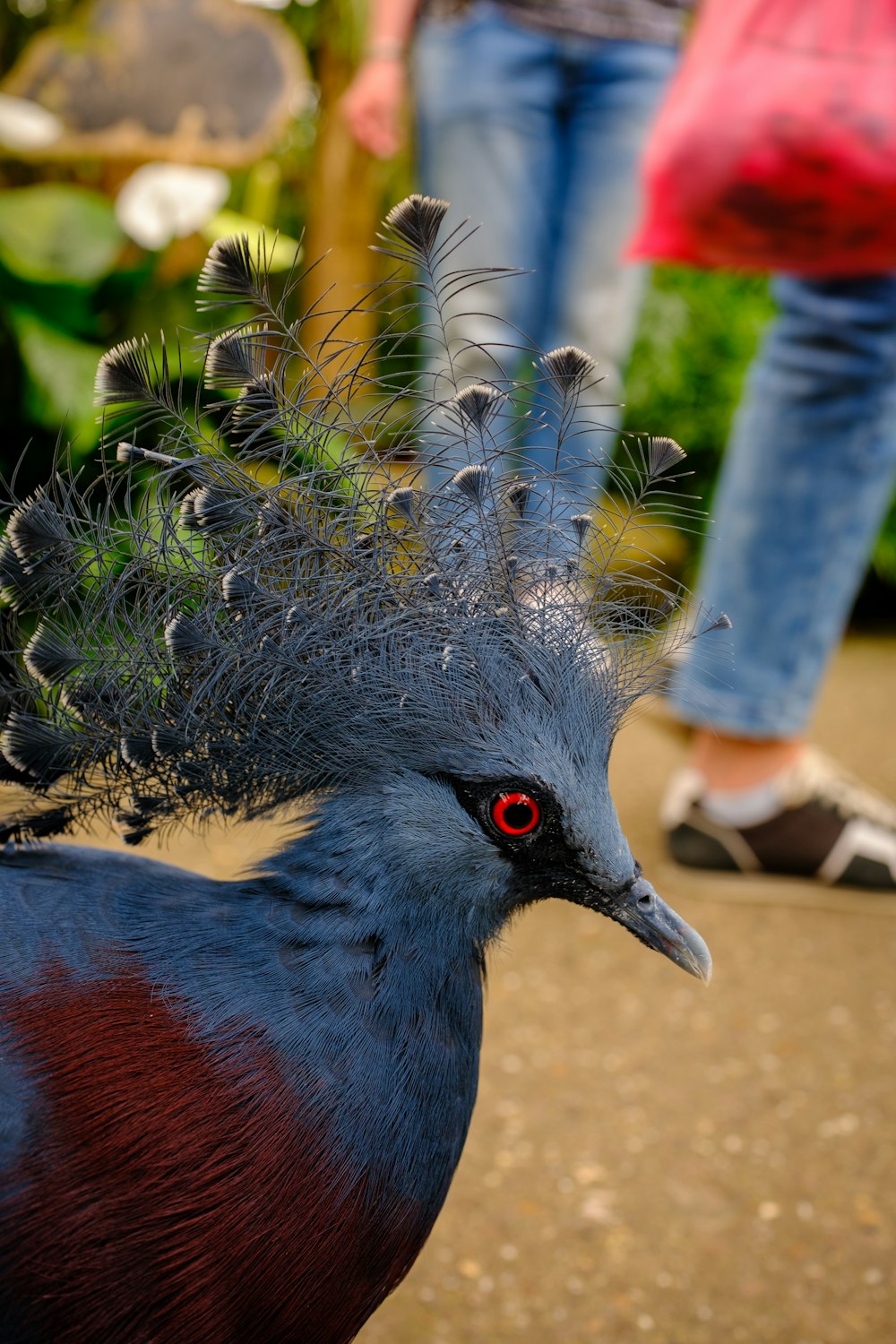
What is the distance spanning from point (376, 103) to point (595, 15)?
0.56 metres

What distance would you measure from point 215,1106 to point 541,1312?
98 cm

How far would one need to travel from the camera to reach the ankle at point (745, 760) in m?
3.17

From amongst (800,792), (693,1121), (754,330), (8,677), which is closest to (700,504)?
(754,330)

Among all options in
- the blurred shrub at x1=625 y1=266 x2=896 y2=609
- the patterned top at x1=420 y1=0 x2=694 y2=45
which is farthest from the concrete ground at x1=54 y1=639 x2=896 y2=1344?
the blurred shrub at x1=625 y1=266 x2=896 y2=609

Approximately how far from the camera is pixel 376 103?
2.93 meters

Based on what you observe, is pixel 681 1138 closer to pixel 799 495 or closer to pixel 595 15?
pixel 799 495

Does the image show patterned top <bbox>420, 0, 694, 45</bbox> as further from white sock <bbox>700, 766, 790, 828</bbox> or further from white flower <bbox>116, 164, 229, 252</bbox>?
white sock <bbox>700, 766, 790, 828</bbox>

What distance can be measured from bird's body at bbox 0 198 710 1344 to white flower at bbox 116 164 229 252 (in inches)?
106

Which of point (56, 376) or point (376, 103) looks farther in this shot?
point (56, 376)

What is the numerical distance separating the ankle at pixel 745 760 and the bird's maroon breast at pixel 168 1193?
201 centimetres

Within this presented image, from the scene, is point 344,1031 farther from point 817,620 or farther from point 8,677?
point 817,620

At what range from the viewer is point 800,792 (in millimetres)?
3215

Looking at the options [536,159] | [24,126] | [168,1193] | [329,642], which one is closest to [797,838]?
[536,159]

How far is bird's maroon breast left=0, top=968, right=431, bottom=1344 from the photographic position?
4.07 ft
